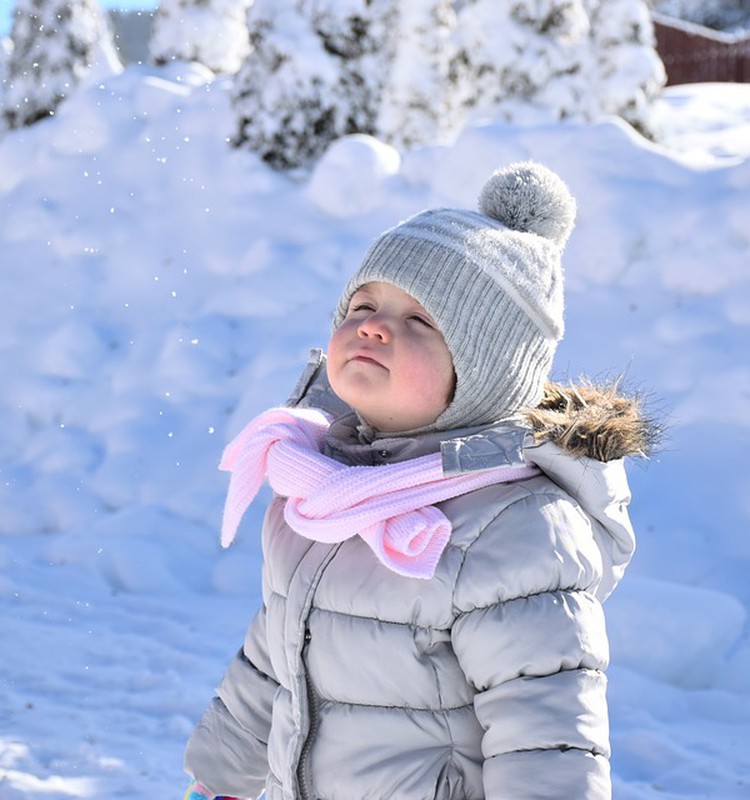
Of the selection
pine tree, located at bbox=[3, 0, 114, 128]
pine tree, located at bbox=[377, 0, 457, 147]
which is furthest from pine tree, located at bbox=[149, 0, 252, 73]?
pine tree, located at bbox=[377, 0, 457, 147]

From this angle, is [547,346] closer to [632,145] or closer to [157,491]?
[157,491]

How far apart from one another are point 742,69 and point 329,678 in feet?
57.6

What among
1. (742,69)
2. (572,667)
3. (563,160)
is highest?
(572,667)

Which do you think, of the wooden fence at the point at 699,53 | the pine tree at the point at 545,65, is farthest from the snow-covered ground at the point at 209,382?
the wooden fence at the point at 699,53

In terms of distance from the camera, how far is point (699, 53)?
59.0 ft

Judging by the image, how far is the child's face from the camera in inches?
70.6

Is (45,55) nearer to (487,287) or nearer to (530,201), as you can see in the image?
(530,201)

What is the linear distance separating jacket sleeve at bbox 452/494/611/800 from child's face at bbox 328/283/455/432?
247 millimetres

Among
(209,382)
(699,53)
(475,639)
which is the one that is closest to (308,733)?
(475,639)

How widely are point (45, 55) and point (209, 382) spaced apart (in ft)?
20.5

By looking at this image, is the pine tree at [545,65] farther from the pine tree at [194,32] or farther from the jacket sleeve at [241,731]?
the jacket sleeve at [241,731]

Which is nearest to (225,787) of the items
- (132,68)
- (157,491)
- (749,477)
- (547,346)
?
(547,346)

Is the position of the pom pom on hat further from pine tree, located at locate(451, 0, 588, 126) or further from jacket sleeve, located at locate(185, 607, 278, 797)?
pine tree, located at locate(451, 0, 588, 126)

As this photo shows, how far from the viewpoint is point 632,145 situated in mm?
5906
